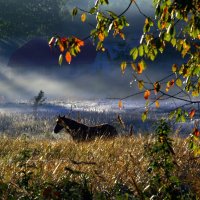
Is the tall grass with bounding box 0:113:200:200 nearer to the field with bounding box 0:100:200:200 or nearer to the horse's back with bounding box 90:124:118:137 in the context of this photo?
the field with bounding box 0:100:200:200

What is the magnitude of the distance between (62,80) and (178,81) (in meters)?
50.0

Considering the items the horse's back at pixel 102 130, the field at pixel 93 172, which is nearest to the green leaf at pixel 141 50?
the field at pixel 93 172

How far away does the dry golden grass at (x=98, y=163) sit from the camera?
7.06 meters

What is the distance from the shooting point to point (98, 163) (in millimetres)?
8664

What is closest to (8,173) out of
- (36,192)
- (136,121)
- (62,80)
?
(36,192)

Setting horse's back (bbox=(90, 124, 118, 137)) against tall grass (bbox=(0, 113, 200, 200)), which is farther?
horse's back (bbox=(90, 124, 118, 137))

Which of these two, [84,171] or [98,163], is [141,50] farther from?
[98,163]

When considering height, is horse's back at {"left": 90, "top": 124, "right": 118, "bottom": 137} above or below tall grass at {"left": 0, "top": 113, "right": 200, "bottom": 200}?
above

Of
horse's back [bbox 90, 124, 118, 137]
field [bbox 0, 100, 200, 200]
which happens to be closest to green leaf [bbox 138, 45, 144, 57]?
field [bbox 0, 100, 200, 200]

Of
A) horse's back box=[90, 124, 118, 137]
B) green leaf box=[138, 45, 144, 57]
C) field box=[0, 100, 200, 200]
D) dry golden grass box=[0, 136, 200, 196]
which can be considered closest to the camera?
green leaf box=[138, 45, 144, 57]

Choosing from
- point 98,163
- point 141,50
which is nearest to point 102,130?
Result: point 98,163

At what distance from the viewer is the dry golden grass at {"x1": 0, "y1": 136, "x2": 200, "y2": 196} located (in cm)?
706

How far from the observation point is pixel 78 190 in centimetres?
573

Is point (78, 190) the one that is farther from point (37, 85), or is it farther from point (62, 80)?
point (62, 80)
